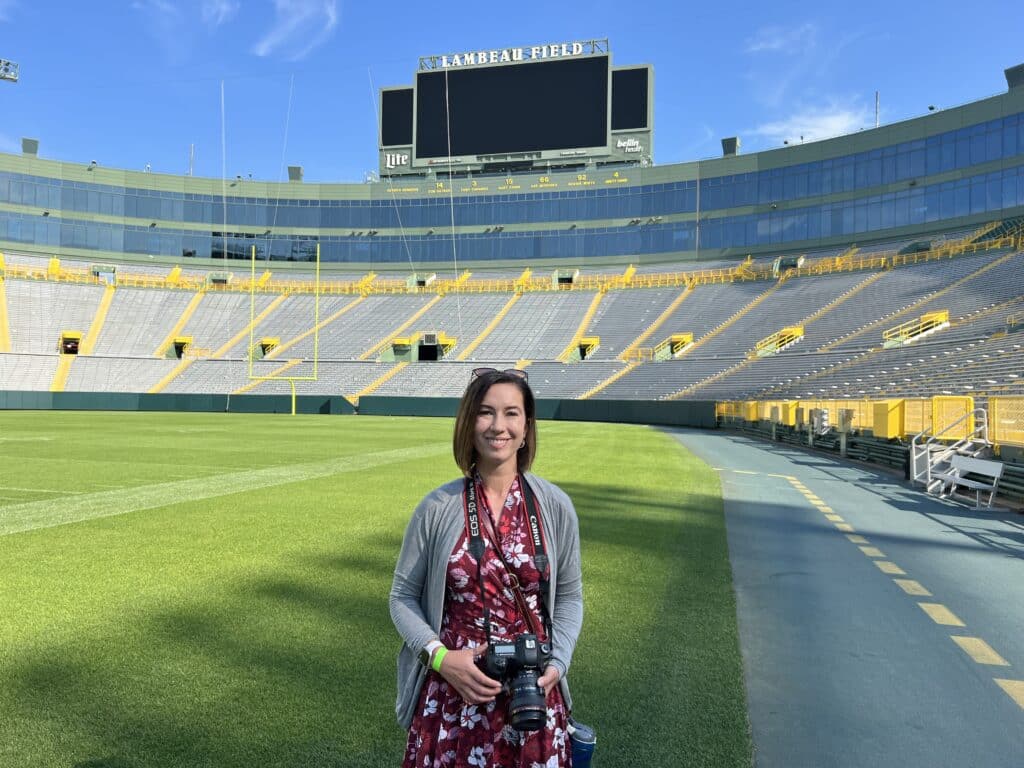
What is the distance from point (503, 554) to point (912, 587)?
5.90m

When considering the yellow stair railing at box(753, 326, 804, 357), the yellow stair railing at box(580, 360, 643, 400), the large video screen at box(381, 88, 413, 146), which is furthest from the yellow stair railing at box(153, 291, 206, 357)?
the yellow stair railing at box(753, 326, 804, 357)

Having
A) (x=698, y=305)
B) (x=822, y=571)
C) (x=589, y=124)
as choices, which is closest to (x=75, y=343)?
(x=589, y=124)

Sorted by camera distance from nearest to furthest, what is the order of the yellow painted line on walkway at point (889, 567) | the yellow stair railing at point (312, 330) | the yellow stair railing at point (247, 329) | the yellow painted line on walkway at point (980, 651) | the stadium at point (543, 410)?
the stadium at point (543, 410) < the yellow painted line on walkway at point (980, 651) < the yellow painted line on walkway at point (889, 567) < the yellow stair railing at point (312, 330) < the yellow stair railing at point (247, 329)

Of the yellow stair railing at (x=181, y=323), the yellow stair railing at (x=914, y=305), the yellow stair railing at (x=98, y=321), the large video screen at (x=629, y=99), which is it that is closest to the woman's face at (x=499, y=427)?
the yellow stair railing at (x=914, y=305)

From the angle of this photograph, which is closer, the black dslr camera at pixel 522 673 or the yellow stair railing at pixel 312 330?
the black dslr camera at pixel 522 673

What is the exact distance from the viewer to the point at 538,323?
58.7m

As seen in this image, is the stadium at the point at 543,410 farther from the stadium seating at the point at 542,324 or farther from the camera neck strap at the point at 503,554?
the camera neck strap at the point at 503,554

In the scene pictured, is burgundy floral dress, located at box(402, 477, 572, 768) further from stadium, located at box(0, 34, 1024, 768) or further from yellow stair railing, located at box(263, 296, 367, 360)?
yellow stair railing, located at box(263, 296, 367, 360)

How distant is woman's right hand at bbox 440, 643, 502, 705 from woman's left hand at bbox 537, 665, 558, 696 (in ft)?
0.42

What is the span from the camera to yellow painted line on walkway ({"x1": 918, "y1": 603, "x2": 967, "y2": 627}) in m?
5.73

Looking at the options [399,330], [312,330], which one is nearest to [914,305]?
[399,330]

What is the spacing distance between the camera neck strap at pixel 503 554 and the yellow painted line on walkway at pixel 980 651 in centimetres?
393

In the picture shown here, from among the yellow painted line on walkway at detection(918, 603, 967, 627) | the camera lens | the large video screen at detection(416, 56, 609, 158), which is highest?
the large video screen at detection(416, 56, 609, 158)

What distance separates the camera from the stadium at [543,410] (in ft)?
13.8
